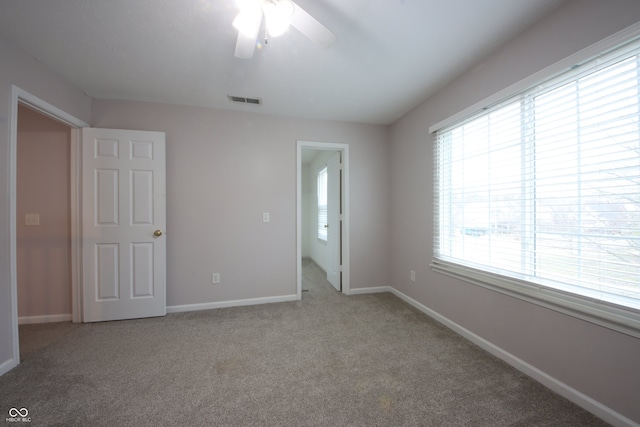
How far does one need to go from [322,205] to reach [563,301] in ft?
12.8

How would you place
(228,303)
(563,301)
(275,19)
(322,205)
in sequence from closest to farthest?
(275,19)
(563,301)
(228,303)
(322,205)

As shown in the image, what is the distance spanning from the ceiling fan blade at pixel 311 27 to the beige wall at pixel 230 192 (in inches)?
70.5

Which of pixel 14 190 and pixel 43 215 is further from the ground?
pixel 14 190

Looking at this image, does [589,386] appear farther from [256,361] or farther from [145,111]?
[145,111]

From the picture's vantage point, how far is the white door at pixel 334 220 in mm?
3535

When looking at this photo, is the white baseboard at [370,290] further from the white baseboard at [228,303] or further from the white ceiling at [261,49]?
the white ceiling at [261,49]

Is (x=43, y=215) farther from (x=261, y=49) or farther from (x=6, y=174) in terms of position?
(x=261, y=49)

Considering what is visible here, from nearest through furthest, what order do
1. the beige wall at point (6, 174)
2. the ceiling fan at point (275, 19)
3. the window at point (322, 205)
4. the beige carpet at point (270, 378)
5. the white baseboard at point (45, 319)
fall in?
1. the ceiling fan at point (275, 19)
2. the beige carpet at point (270, 378)
3. the beige wall at point (6, 174)
4. the white baseboard at point (45, 319)
5. the window at point (322, 205)

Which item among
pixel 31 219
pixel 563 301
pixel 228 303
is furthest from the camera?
pixel 228 303

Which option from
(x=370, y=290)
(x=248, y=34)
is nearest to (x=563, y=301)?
(x=370, y=290)

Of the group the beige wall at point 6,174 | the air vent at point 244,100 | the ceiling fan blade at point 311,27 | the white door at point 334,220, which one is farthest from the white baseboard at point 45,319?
the ceiling fan blade at point 311,27

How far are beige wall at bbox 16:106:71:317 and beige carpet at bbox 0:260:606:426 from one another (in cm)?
33

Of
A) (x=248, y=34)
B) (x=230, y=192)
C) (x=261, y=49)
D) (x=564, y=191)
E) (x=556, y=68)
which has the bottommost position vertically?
(x=564, y=191)

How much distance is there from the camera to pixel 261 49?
189cm
